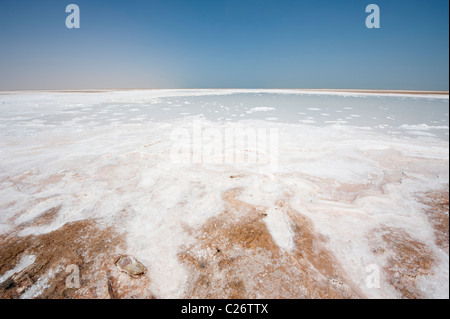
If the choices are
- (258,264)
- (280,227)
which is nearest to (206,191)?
(280,227)

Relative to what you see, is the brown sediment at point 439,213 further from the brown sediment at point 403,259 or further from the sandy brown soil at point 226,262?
the brown sediment at point 403,259

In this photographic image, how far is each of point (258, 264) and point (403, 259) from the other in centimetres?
102

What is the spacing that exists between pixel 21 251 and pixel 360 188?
10.7 feet

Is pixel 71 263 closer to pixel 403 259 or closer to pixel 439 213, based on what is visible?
pixel 403 259

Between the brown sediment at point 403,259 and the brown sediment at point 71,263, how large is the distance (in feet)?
5.03

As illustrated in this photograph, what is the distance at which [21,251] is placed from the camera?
1397 millimetres

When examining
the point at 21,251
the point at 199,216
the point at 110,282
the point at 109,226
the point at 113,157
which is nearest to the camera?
the point at 110,282

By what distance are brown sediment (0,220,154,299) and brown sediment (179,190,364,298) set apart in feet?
1.25

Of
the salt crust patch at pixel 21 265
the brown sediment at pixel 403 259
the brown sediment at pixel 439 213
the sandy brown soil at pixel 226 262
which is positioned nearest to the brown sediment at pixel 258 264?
the sandy brown soil at pixel 226 262

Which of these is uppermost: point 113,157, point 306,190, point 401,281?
point 113,157

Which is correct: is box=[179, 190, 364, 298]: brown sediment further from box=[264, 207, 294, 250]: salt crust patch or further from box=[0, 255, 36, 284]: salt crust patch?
box=[0, 255, 36, 284]: salt crust patch

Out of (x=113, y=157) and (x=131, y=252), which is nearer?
(x=131, y=252)
